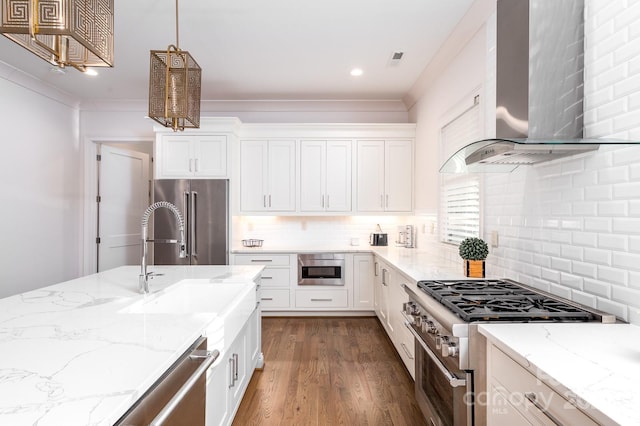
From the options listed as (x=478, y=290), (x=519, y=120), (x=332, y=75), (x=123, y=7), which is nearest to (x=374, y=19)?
(x=332, y=75)

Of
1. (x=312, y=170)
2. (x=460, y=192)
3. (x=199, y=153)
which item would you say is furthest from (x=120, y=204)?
(x=460, y=192)

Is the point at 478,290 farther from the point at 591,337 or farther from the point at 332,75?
the point at 332,75

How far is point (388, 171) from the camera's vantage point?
15.6ft

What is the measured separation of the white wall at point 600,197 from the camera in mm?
1409

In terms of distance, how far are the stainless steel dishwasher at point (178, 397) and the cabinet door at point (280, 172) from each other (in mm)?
3408

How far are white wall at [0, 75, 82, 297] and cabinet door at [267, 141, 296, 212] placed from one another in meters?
2.65

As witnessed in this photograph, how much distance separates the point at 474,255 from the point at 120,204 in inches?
188

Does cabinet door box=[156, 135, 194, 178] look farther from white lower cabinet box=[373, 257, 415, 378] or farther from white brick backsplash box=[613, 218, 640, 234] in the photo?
white brick backsplash box=[613, 218, 640, 234]

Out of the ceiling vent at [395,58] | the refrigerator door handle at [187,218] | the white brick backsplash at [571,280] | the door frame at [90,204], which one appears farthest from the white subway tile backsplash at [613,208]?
the door frame at [90,204]

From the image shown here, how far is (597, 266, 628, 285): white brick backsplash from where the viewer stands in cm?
144

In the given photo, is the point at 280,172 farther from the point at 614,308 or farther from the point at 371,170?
the point at 614,308

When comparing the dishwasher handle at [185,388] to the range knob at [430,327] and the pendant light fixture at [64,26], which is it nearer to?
the range knob at [430,327]

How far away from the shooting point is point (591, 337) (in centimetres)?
126

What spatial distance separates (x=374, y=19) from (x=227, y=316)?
2488 mm
